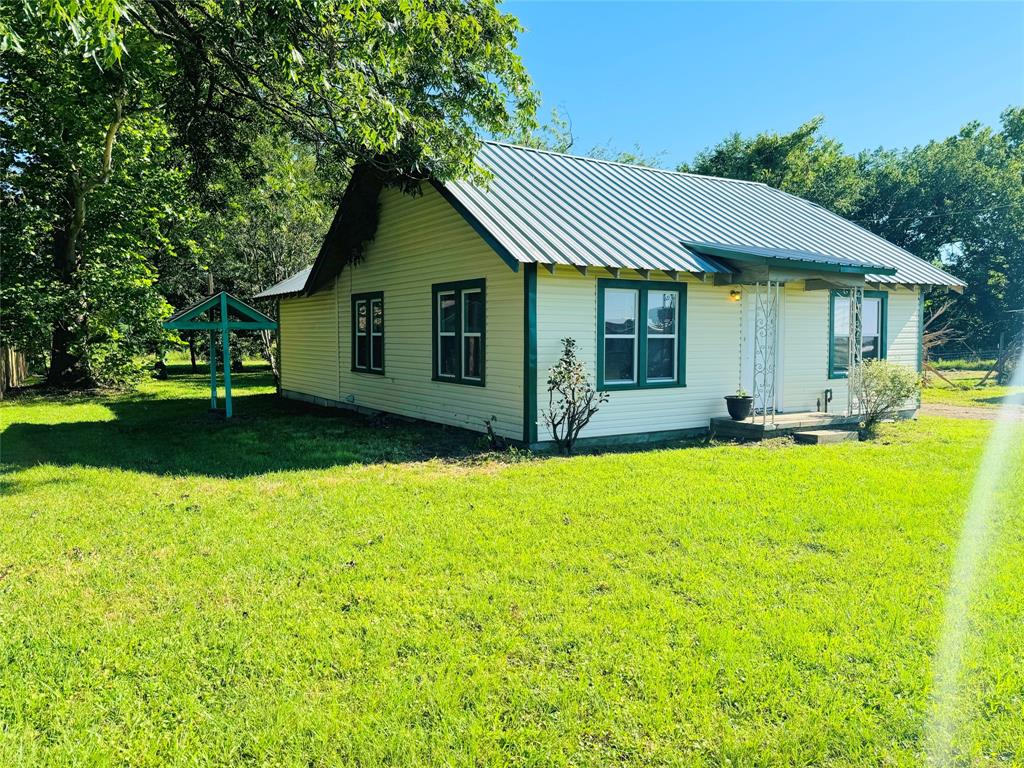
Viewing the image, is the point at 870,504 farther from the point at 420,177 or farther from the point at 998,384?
the point at 998,384

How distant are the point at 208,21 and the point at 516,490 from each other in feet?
24.5

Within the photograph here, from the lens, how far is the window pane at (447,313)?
37.1ft

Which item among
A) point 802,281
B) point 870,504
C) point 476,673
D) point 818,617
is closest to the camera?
point 476,673

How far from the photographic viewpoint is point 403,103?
10.2m

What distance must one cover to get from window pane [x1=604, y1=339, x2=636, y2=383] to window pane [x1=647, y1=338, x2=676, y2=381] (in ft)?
1.15

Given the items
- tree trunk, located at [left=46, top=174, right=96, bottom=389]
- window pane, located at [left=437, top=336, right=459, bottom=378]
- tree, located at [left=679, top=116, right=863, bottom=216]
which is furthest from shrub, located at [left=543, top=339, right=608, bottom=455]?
tree, located at [left=679, top=116, right=863, bottom=216]

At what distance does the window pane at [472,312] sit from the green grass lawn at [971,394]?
12.9m

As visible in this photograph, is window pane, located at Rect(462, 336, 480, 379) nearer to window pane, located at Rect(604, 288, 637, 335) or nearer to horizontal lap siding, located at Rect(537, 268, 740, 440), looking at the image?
horizontal lap siding, located at Rect(537, 268, 740, 440)

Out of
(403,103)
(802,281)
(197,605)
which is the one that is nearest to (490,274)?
(403,103)

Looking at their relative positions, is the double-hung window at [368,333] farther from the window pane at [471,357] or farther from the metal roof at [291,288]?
the window pane at [471,357]

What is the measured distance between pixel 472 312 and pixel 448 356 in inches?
41.5

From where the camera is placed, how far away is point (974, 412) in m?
14.5

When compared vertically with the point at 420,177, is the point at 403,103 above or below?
above

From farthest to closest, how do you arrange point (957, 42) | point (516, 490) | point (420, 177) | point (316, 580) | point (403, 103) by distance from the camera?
1. point (957, 42)
2. point (420, 177)
3. point (403, 103)
4. point (516, 490)
5. point (316, 580)
